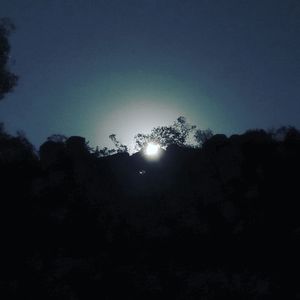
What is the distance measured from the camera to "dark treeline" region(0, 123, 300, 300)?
2106 cm

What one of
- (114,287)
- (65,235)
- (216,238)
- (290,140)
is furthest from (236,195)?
(65,235)

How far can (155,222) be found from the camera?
2389 cm

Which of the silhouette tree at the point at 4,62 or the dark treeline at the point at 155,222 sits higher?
the silhouette tree at the point at 4,62

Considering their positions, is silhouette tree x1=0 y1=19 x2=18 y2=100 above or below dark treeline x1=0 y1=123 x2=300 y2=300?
above

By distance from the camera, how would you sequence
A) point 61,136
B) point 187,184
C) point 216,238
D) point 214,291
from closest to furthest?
point 214,291, point 216,238, point 187,184, point 61,136

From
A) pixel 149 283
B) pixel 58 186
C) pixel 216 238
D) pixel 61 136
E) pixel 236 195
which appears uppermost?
pixel 61 136

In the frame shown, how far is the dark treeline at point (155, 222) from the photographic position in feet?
69.1

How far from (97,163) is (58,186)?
3.09 meters

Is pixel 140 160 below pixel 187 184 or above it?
above

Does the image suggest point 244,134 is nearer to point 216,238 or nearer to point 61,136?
point 216,238

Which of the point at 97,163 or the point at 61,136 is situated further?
the point at 61,136

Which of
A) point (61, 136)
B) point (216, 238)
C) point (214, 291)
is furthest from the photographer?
point (61, 136)

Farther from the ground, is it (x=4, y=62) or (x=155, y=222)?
(x=4, y=62)

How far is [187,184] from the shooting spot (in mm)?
25109
